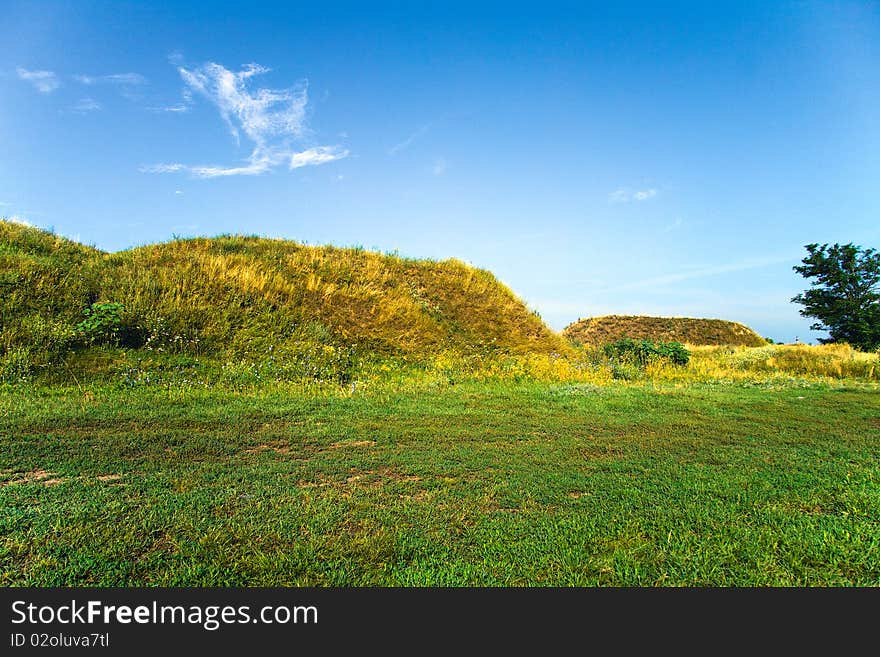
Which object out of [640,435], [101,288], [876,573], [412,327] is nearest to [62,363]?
[101,288]

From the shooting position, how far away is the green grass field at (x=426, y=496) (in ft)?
10.9

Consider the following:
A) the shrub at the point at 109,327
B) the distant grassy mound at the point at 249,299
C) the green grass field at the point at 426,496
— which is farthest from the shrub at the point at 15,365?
the green grass field at the point at 426,496

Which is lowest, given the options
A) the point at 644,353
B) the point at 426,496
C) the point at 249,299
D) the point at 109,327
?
the point at 426,496

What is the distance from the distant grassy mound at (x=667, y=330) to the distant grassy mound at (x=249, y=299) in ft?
41.6

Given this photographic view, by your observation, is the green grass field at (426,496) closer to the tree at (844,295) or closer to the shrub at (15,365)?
the shrub at (15,365)

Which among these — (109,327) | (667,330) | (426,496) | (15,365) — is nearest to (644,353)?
(426,496)

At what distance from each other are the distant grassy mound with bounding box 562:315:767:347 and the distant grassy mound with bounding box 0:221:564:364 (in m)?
12.7

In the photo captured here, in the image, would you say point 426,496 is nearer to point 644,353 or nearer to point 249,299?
point 249,299

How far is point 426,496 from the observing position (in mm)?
4531

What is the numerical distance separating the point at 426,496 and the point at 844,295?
32.1 meters

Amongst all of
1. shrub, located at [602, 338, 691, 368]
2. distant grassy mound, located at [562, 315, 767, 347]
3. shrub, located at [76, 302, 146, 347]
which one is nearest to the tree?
distant grassy mound, located at [562, 315, 767, 347]

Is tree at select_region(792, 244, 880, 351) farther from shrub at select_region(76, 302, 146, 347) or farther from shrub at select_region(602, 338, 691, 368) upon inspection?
shrub at select_region(76, 302, 146, 347)

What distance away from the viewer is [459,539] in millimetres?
3674

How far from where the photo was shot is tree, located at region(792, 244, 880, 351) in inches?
1030
